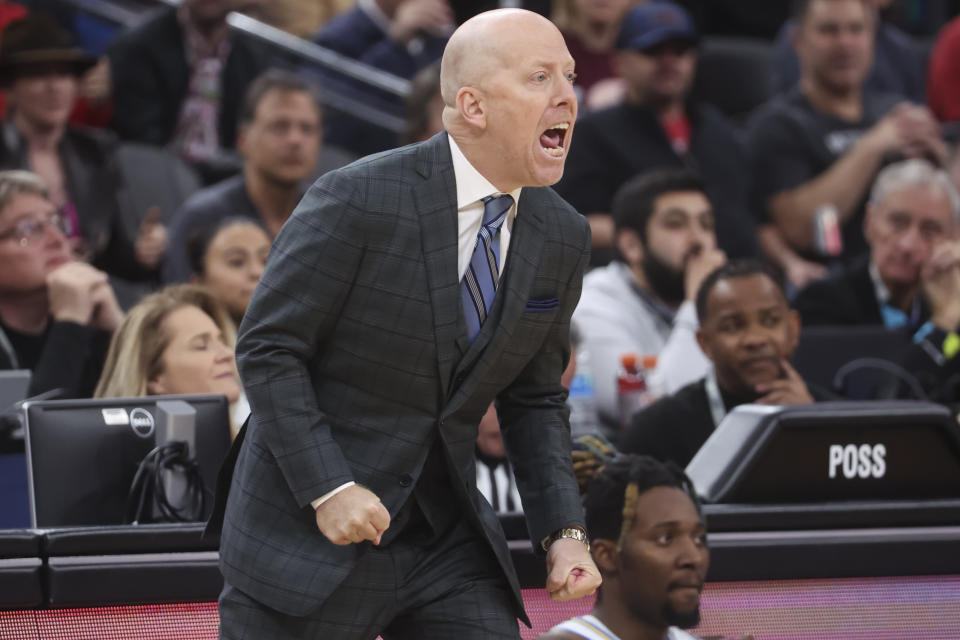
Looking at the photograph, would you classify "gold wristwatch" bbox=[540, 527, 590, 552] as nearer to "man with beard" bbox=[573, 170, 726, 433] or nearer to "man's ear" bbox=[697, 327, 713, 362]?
"man's ear" bbox=[697, 327, 713, 362]

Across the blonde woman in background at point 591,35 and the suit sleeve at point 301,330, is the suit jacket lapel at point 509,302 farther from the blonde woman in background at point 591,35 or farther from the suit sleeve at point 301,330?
the blonde woman in background at point 591,35

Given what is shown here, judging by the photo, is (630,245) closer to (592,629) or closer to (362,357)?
(592,629)

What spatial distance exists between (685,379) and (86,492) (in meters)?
2.23

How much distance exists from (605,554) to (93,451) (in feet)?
3.40

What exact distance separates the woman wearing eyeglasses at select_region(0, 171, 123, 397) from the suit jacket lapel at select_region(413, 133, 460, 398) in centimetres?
224

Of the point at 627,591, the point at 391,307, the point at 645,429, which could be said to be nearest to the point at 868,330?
the point at 645,429

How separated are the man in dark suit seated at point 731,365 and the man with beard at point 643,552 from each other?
0.90 meters

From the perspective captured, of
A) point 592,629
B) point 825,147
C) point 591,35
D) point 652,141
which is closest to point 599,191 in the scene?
point 652,141

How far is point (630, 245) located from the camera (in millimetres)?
5250

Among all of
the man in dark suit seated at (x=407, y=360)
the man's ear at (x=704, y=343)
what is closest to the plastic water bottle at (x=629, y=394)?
the man's ear at (x=704, y=343)

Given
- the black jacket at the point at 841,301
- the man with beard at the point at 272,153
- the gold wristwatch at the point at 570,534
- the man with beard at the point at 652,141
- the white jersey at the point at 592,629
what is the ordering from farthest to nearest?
the man with beard at the point at 652,141, the man with beard at the point at 272,153, the black jacket at the point at 841,301, the white jersey at the point at 592,629, the gold wristwatch at the point at 570,534

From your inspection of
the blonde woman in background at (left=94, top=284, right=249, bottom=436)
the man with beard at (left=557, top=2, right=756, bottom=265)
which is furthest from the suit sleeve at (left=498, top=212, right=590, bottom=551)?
the man with beard at (left=557, top=2, right=756, bottom=265)

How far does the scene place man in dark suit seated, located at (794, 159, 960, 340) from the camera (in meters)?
5.15

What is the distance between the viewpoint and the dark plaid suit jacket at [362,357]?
1960 mm
